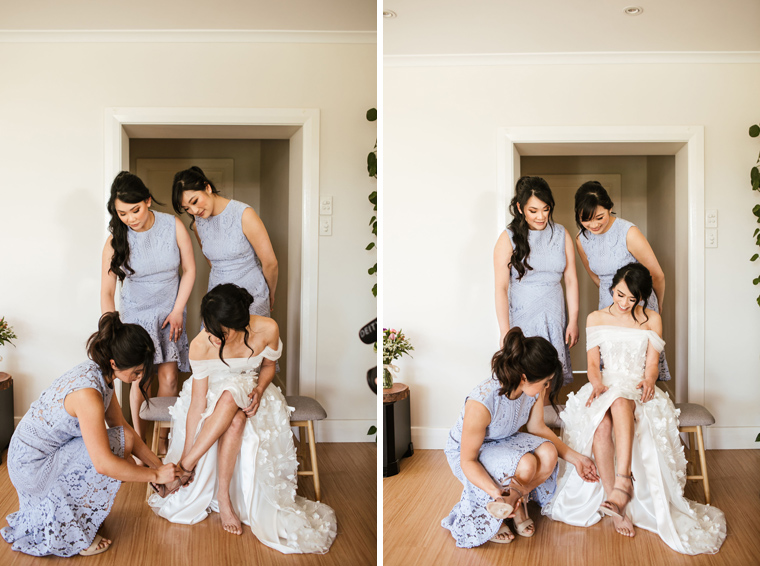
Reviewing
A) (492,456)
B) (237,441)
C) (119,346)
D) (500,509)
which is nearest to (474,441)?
(492,456)

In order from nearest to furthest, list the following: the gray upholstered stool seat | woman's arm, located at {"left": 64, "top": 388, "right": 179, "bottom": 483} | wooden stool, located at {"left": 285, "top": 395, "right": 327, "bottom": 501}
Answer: woman's arm, located at {"left": 64, "top": 388, "right": 179, "bottom": 483} → the gray upholstered stool seat → wooden stool, located at {"left": 285, "top": 395, "right": 327, "bottom": 501}

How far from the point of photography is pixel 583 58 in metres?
1.63

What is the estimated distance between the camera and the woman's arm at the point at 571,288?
156cm

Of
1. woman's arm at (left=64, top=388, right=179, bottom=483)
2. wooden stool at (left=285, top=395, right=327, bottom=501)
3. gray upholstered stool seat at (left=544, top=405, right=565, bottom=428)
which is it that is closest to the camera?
woman's arm at (left=64, top=388, right=179, bottom=483)

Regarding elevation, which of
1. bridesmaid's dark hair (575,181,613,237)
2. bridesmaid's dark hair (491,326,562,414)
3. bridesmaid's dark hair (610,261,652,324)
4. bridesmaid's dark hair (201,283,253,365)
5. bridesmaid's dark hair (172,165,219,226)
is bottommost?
bridesmaid's dark hair (491,326,562,414)

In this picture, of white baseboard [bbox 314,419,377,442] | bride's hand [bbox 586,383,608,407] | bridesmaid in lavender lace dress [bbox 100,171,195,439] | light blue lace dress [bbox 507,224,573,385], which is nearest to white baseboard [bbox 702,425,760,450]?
bride's hand [bbox 586,383,608,407]

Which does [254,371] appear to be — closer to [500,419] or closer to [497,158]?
[500,419]

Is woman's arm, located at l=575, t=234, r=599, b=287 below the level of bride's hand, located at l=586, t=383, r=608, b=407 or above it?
above

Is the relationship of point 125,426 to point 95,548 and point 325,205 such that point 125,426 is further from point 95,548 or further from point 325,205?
point 325,205

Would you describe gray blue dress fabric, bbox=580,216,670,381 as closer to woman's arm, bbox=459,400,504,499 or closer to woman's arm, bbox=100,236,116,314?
woman's arm, bbox=459,400,504,499

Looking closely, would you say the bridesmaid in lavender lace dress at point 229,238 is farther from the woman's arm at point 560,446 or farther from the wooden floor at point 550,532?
the woman's arm at point 560,446

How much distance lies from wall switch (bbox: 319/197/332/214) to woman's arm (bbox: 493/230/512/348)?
561 millimetres

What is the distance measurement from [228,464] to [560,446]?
1040 mm

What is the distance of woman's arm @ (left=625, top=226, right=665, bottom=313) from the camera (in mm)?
1580
